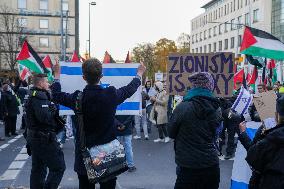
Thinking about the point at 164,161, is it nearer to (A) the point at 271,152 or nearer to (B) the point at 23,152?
(B) the point at 23,152

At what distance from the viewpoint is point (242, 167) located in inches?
229

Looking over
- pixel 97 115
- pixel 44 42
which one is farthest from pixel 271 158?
pixel 44 42

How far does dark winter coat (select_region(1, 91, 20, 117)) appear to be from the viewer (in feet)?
52.1

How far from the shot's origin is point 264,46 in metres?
7.98

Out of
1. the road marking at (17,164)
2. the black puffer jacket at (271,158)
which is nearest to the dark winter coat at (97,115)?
the black puffer jacket at (271,158)

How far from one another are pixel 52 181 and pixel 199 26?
346 ft

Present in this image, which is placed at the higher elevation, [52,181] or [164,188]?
[52,181]

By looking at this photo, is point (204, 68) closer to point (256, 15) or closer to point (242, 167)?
point (242, 167)

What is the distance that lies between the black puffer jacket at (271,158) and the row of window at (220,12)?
256 ft

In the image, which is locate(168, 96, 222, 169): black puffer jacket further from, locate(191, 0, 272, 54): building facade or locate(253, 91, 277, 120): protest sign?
locate(191, 0, 272, 54): building facade

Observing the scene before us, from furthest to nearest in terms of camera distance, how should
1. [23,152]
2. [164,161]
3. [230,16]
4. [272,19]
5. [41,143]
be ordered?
[230,16] < [272,19] < [23,152] < [164,161] < [41,143]

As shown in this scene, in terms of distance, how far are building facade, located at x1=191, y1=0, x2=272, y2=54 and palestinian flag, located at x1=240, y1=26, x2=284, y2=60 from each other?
58665mm

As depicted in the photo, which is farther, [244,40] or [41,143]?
[244,40]

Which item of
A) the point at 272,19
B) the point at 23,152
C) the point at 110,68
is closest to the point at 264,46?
the point at 110,68
